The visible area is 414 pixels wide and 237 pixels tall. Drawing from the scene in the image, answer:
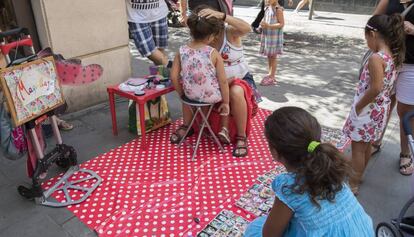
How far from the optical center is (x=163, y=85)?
3.53 meters

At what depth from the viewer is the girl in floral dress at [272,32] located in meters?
4.88

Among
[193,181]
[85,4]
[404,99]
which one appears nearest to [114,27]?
[85,4]

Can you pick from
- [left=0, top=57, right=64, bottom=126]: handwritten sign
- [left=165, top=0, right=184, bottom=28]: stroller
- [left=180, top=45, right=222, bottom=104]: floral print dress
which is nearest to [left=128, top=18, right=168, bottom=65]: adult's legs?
[left=180, top=45, right=222, bottom=104]: floral print dress

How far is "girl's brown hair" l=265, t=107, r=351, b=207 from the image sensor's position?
1.41 meters

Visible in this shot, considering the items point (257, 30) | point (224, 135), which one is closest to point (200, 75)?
point (224, 135)

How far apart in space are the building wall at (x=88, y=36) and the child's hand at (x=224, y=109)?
1.84 meters

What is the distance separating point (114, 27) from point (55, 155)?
209 centimetres

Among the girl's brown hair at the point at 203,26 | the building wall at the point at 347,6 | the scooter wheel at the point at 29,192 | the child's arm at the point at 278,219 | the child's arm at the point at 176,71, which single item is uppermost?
the girl's brown hair at the point at 203,26

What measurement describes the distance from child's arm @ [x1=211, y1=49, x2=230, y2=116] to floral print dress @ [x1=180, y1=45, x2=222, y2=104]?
0.03 m

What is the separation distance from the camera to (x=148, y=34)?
4.32 meters

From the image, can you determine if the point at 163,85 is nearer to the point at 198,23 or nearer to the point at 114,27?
the point at 198,23

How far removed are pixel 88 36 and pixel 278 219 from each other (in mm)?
3319

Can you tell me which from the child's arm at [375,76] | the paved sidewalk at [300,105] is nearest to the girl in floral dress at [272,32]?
the paved sidewalk at [300,105]

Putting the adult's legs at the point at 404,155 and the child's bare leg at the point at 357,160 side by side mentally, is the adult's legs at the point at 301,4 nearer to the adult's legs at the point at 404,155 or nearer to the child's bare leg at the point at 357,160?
the adult's legs at the point at 404,155
